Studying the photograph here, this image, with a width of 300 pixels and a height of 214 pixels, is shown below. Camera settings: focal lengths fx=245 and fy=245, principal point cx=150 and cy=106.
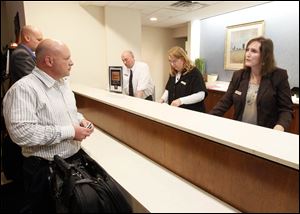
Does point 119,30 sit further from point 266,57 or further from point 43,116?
point 43,116

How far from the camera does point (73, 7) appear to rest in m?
4.00

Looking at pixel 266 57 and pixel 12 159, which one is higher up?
pixel 266 57

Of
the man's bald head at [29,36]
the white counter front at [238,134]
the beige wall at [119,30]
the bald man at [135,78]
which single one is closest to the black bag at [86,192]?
the white counter front at [238,134]

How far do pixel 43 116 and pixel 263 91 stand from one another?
1349 mm

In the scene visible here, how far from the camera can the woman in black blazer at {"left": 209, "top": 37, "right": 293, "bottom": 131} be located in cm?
156

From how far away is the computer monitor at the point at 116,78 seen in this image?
227 cm

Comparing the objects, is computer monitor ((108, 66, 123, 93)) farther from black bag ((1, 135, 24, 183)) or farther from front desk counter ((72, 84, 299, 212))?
black bag ((1, 135, 24, 183))

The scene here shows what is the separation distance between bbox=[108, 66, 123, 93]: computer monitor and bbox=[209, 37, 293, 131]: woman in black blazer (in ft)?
3.41

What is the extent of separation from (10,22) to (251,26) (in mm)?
4768

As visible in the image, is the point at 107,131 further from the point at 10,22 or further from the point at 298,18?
the point at 10,22

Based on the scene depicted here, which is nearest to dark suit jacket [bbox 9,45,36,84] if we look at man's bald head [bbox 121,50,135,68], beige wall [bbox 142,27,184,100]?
man's bald head [bbox 121,50,135,68]

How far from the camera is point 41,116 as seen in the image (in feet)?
4.42

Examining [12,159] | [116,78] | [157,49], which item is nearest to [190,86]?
[116,78]

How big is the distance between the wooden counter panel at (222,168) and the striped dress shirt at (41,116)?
1.49 feet
